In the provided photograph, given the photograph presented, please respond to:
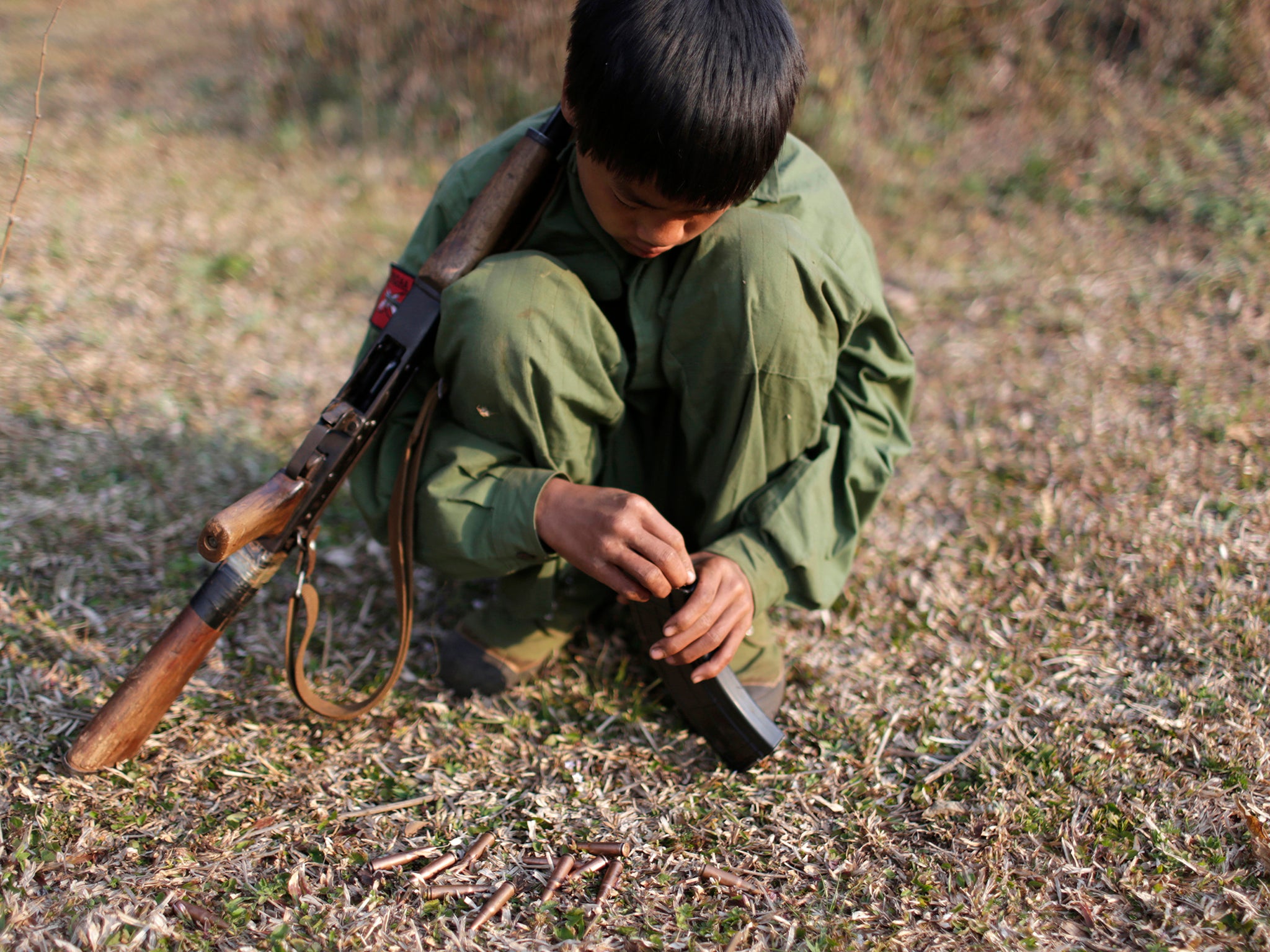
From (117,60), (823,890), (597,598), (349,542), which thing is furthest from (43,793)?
(117,60)

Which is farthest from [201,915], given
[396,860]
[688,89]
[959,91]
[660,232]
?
[959,91]

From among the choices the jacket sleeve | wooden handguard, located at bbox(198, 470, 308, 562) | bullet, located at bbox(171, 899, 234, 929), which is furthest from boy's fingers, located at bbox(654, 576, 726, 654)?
bullet, located at bbox(171, 899, 234, 929)

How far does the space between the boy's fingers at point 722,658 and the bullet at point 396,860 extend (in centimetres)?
61

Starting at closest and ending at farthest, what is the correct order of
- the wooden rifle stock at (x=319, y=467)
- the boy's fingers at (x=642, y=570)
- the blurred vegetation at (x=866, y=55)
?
the boy's fingers at (x=642, y=570) → the wooden rifle stock at (x=319, y=467) → the blurred vegetation at (x=866, y=55)

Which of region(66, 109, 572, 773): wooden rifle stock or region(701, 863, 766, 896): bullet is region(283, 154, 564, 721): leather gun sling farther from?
region(701, 863, 766, 896): bullet

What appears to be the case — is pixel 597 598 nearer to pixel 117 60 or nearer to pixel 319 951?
pixel 319 951

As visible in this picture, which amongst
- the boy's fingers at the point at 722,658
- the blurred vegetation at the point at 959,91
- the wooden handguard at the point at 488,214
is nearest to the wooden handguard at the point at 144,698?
the wooden handguard at the point at 488,214

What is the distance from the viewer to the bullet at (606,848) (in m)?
1.74

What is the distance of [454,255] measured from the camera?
6.08 feet

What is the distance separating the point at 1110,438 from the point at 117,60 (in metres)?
6.41

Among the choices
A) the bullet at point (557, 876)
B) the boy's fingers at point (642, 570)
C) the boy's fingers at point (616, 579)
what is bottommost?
the bullet at point (557, 876)

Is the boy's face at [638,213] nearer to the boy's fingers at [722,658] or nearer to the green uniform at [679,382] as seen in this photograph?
the green uniform at [679,382]

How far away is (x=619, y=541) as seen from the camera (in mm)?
1672

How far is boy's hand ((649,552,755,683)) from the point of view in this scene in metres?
1.75
